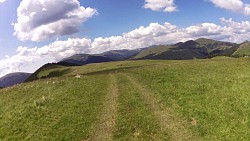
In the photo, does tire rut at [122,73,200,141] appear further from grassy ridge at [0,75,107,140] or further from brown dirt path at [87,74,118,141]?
grassy ridge at [0,75,107,140]

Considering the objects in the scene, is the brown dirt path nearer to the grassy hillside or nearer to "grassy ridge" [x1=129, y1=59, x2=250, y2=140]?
the grassy hillside

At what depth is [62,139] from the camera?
88.2 feet

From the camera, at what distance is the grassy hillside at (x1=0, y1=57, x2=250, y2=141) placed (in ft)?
88.7

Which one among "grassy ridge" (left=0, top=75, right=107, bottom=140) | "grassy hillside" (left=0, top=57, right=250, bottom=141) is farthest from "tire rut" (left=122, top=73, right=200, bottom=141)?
"grassy ridge" (left=0, top=75, right=107, bottom=140)

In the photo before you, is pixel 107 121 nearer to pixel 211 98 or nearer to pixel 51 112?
pixel 51 112

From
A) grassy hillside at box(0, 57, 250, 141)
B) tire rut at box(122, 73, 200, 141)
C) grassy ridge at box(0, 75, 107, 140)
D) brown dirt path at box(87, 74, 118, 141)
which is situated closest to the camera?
tire rut at box(122, 73, 200, 141)

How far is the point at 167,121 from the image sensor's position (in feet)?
96.0

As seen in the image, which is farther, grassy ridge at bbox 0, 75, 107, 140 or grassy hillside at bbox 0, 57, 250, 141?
grassy ridge at bbox 0, 75, 107, 140

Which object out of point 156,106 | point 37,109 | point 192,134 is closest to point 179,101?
point 156,106

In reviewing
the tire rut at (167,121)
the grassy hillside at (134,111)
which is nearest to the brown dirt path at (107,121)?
the grassy hillside at (134,111)

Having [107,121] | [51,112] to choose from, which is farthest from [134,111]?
[51,112]

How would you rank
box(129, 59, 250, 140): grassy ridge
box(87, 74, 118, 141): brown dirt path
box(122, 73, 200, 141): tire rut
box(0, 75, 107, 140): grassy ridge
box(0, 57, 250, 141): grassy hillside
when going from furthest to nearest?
box(0, 75, 107, 140): grassy ridge < box(0, 57, 250, 141): grassy hillside < box(87, 74, 118, 141): brown dirt path < box(129, 59, 250, 140): grassy ridge < box(122, 73, 200, 141): tire rut

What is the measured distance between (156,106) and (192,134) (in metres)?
8.92

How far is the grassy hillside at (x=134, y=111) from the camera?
27031 mm
